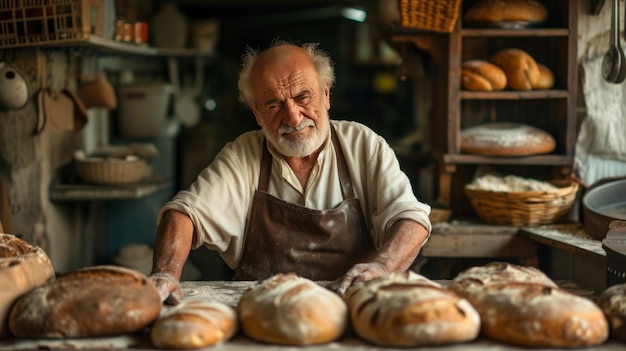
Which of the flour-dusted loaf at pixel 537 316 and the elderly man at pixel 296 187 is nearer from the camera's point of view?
the flour-dusted loaf at pixel 537 316

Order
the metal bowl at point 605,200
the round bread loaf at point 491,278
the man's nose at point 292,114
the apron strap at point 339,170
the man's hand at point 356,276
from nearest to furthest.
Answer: the round bread loaf at point 491,278
the man's hand at point 356,276
the man's nose at point 292,114
the apron strap at point 339,170
the metal bowl at point 605,200

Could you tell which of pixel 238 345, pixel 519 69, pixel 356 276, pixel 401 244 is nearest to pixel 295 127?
pixel 401 244

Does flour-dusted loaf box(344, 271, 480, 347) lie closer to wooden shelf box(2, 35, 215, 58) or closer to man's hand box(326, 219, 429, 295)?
man's hand box(326, 219, 429, 295)

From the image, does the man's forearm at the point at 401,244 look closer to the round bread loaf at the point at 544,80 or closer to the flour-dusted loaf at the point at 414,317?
the flour-dusted loaf at the point at 414,317

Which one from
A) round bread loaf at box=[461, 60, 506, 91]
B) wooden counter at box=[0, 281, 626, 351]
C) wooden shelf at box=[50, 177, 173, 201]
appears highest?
round bread loaf at box=[461, 60, 506, 91]

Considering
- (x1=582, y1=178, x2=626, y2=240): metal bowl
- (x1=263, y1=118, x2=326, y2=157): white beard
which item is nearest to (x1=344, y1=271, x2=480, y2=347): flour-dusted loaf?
(x1=263, y1=118, x2=326, y2=157): white beard

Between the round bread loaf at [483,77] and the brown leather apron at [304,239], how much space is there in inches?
51.2

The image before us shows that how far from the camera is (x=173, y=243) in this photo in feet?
8.31

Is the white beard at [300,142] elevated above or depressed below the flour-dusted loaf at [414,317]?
above

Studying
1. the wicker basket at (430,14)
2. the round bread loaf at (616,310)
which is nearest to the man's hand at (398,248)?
the round bread loaf at (616,310)

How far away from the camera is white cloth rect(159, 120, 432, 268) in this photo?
2.80 metres

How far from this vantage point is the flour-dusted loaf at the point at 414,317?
1.67m

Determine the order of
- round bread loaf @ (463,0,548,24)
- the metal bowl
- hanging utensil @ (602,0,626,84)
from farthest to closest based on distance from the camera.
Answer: round bread loaf @ (463,0,548,24) → hanging utensil @ (602,0,626,84) → the metal bowl

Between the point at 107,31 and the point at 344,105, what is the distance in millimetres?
4840
